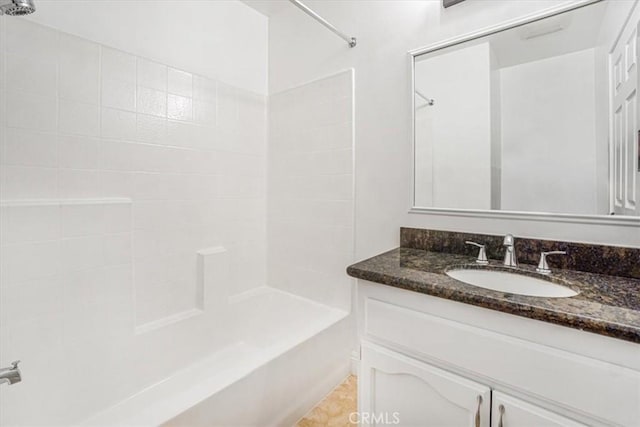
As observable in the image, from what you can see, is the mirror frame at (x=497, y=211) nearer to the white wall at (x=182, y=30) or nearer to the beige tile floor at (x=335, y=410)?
the beige tile floor at (x=335, y=410)

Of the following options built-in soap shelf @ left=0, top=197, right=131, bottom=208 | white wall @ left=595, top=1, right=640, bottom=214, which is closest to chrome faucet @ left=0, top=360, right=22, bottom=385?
built-in soap shelf @ left=0, top=197, right=131, bottom=208

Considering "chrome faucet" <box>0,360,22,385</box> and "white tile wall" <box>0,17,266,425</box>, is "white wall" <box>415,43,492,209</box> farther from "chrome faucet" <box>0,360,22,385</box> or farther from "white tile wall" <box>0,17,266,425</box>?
"chrome faucet" <box>0,360,22,385</box>

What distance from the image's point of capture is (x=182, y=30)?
1885 millimetres

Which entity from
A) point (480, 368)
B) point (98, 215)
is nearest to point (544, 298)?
point (480, 368)

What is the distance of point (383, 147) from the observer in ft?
5.83

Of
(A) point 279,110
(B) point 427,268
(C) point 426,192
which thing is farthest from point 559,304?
(A) point 279,110

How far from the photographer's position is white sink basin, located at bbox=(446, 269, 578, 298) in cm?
110

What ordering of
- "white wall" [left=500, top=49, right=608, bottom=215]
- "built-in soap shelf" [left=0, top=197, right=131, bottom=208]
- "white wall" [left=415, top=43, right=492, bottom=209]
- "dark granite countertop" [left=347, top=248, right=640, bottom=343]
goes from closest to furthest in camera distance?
"dark granite countertop" [left=347, top=248, right=640, bottom=343]
"white wall" [left=500, top=49, right=608, bottom=215]
"built-in soap shelf" [left=0, top=197, right=131, bottom=208]
"white wall" [left=415, top=43, right=492, bottom=209]

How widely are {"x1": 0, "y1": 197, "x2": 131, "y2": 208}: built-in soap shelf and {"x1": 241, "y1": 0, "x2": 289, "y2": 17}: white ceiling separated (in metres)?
1.63

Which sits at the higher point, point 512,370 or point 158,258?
point 158,258

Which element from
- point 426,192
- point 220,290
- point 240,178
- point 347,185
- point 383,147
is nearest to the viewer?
point 426,192

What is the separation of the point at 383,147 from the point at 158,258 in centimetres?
147

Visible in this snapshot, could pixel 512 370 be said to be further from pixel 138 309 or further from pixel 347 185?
pixel 138 309

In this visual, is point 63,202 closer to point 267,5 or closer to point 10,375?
point 10,375
